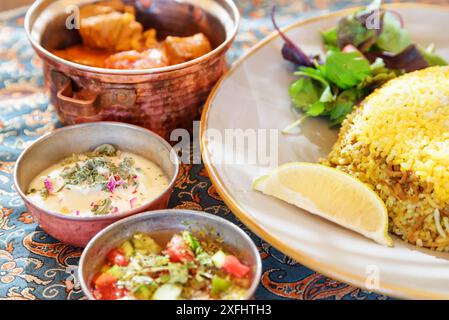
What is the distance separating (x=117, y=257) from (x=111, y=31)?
1.14m

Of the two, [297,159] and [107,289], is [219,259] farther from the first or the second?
[297,159]

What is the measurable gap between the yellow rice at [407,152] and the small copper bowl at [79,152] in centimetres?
58

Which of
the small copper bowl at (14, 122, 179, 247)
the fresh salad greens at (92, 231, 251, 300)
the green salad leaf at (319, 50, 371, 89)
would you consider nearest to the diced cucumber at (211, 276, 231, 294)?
the fresh salad greens at (92, 231, 251, 300)

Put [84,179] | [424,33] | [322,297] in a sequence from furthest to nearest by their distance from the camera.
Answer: [424,33]
[84,179]
[322,297]

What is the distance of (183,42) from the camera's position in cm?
231

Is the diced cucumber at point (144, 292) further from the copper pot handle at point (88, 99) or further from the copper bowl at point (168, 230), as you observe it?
the copper pot handle at point (88, 99)

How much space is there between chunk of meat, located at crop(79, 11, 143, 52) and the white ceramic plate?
0.46 meters

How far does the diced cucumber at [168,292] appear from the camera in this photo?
4.72 feet

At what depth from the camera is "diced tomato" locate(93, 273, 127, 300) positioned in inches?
57.6

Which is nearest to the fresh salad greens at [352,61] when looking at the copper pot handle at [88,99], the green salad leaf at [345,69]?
the green salad leaf at [345,69]
